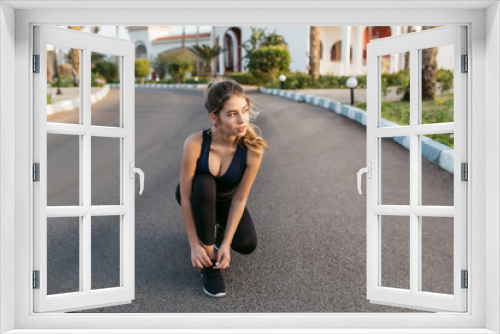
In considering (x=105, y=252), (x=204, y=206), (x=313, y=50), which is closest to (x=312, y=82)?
(x=313, y=50)

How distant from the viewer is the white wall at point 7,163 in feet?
7.37

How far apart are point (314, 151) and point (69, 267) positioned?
131 inches

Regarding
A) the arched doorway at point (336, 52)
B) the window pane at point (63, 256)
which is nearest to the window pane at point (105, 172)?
the window pane at point (63, 256)

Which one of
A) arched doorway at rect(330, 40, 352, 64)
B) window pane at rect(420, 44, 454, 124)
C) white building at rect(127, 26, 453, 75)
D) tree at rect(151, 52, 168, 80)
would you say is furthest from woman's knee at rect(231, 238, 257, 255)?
tree at rect(151, 52, 168, 80)

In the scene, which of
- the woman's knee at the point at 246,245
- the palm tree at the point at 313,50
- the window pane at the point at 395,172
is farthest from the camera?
the palm tree at the point at 313,50

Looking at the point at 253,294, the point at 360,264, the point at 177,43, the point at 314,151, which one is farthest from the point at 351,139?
the point at 177,43

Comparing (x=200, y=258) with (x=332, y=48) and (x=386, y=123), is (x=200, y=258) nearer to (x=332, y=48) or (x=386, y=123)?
(x=386, y=123)

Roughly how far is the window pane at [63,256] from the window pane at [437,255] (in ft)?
6.92

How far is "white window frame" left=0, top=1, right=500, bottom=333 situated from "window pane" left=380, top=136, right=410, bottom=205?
178cm

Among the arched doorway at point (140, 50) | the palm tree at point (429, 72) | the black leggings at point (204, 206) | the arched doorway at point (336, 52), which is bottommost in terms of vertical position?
the black leggings at point (204, 206)

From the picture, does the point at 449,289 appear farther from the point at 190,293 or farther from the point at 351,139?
the point at 351,139

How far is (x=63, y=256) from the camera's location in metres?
3.30

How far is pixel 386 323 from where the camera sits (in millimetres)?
2385

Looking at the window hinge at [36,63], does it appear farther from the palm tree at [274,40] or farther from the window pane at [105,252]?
the palm tree at [274,40]
